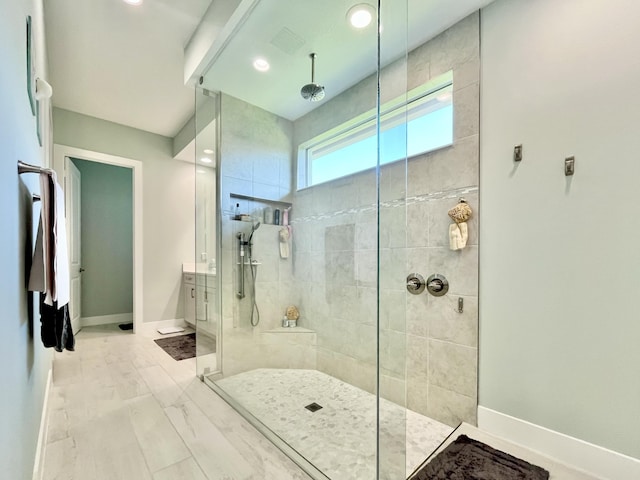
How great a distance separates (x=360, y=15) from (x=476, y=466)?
2837 millimetres

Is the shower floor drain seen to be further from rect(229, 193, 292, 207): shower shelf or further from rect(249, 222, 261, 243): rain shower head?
rect(229, 193, 292, 207): shower shelf

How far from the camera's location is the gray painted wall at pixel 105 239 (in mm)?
4715

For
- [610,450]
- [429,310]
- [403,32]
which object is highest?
[403,32]

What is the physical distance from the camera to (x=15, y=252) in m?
0.98

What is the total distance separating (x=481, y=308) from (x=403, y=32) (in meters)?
1.81

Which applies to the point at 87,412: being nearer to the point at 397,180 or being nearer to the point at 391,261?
the point at 391,261

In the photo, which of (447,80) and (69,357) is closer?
(447,80)

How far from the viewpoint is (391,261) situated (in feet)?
5.99

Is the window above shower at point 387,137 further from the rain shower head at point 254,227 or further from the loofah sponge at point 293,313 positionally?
the loofah sponge at point 293,313

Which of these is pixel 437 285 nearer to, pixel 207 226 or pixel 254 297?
pixel 254 297

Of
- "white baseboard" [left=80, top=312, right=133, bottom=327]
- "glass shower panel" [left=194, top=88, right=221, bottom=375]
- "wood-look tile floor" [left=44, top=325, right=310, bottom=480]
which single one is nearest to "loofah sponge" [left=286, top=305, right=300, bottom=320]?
"glass shower panel" [left=194, top=88, right=221, bottom=375]

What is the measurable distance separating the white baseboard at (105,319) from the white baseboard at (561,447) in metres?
5.20

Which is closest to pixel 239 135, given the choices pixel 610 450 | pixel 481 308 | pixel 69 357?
pixel 481 308

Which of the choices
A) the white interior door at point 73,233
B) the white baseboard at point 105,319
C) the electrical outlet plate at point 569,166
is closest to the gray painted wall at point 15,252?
the electrical outlet plate at point 569,166
